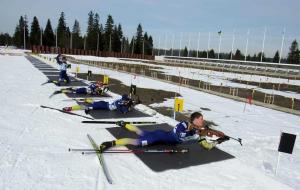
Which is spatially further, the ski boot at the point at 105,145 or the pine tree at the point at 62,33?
the pine tree at the point at 62,33

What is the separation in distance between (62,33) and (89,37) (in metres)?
10.7

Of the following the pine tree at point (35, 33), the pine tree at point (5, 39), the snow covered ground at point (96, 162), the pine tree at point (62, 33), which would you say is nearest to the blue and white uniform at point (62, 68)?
the snow covered ground at point (96, 162)

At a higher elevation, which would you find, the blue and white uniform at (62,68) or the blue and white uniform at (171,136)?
the blue and white uniform at (62,68)

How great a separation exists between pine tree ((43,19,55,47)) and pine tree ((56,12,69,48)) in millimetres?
2314

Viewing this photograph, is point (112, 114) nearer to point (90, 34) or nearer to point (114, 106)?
point (114, 106)

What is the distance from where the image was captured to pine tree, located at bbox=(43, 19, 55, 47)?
113 meters

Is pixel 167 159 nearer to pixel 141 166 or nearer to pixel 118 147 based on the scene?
pixel 141 166

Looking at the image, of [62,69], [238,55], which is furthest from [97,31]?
[62,69]

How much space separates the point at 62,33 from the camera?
118 m

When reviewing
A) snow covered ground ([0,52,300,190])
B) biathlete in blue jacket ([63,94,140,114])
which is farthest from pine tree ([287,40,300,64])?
biathlete in blue jacket ([63,94,140,114])

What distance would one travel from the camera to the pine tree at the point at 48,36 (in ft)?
372

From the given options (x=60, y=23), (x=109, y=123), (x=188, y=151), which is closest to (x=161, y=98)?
(x=109, y=123)

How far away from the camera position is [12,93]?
15.8 metres

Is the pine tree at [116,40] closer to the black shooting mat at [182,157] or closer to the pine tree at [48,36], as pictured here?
the pine tree at [48,36]
